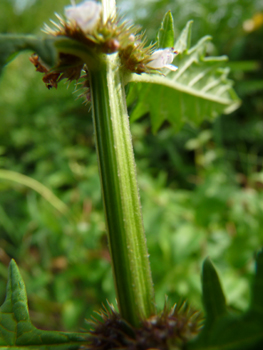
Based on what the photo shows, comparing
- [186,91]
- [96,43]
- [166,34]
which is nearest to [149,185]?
[186,91]

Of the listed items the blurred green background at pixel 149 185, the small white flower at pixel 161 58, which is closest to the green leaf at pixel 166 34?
the small white flower at pixel 161 58

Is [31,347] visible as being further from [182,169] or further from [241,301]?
[182,169]

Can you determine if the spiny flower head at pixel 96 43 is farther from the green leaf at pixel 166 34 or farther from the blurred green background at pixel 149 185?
the blurred green background at pixel 149 185

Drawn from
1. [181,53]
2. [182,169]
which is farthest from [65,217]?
[181,53]

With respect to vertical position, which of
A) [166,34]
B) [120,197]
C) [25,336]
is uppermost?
[166,34]

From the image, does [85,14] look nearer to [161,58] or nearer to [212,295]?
[161,58]

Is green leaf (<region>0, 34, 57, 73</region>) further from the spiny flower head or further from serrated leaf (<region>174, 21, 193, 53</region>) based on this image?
serrated leaf (<region>174, 21, 193, 53</region>)
